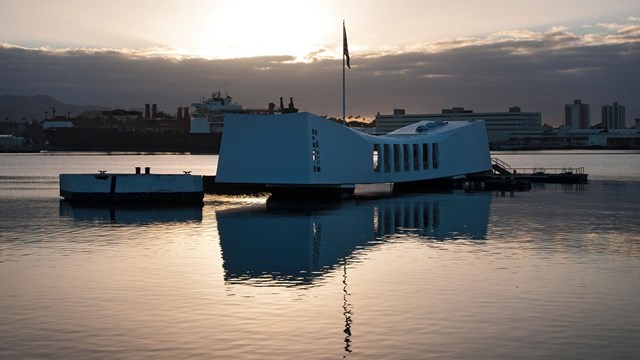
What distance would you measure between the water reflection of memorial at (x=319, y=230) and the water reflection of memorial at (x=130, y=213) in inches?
91.7

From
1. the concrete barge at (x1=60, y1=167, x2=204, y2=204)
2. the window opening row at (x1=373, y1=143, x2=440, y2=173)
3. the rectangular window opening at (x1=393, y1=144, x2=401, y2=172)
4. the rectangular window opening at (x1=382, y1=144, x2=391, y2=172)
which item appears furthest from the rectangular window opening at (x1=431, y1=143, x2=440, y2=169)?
the concrete barge at (x1=60, y1=167, x2=204, y2=204)

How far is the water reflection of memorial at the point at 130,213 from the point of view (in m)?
47.4

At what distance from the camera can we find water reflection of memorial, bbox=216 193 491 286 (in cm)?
→ 2910

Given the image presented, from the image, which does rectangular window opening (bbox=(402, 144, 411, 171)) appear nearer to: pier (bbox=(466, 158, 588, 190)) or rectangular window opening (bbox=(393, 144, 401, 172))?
Result: rectangular window opening (bbox=(393, 144, 401, 172))

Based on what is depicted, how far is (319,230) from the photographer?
41.7 meters

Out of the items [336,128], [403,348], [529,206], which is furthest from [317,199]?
[403,348]

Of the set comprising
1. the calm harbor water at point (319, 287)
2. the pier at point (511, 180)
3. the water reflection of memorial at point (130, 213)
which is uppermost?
the pier at point (511, 180)

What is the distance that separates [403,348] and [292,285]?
26.3 feet

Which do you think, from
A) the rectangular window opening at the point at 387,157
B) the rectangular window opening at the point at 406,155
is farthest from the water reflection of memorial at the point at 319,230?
the rectangular window opening at the point at 406,155

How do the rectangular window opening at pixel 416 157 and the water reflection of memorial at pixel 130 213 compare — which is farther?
the rectangular window opening at pixel 416 157

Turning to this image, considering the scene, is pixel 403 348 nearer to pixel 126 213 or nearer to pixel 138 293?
pixel 138 293

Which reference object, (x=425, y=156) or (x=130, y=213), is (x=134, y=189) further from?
(x=425, y=156)

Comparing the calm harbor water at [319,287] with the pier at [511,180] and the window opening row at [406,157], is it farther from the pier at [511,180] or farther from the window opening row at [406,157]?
the pier at [511,180]

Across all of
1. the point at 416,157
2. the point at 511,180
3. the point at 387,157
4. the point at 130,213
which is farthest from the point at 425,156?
the point at 130,213
